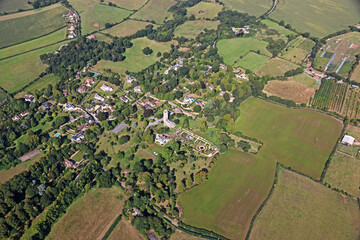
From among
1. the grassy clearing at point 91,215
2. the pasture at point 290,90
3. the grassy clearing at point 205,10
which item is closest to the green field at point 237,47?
the pasture at point 290,90

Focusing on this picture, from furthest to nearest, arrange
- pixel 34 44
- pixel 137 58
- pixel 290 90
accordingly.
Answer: pixel 34 44 < pixel 137 58 < pixel 290 90

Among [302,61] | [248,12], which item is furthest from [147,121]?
[248,12]

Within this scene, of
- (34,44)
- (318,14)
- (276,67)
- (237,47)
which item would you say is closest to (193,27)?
(237,47)

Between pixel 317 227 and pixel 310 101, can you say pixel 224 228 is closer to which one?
pixel 317 227

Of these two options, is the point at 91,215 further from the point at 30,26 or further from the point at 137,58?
the point at 30,26

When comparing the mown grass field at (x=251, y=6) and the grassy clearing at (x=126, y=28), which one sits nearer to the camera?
the grassy clearing at (x=126, y=28)

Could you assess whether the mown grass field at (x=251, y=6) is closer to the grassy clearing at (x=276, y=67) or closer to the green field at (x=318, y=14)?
the green field at (x=318, y=14)

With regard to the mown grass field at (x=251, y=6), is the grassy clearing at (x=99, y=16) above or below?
below
